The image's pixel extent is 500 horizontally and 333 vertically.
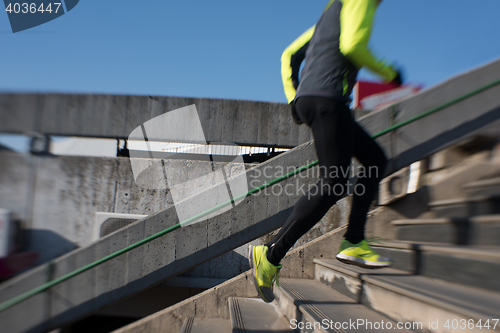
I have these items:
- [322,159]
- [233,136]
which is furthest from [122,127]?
[322,159]

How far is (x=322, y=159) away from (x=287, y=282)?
136 centimetres

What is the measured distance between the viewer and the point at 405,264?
6.77 ft

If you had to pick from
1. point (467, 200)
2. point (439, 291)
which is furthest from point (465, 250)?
point (467, 200)

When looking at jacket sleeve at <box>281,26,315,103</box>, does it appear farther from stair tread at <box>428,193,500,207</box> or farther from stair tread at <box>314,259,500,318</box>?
stair tread at <box>428,193,500,207</box>

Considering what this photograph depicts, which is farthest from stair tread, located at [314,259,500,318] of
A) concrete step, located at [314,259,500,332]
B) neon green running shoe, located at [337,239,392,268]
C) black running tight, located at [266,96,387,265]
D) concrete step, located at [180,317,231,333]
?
concrete step, located at [180,317,231,333]

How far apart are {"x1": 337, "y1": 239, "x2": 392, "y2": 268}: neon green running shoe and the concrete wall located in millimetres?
2386

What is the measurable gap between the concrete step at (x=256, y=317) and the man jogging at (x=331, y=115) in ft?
1.05

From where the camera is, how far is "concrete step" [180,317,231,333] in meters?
2.17

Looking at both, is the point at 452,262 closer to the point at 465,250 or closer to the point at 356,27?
the point at 465,250

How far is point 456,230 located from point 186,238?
1987mm

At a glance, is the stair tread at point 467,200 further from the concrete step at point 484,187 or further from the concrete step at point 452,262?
the concrete step at point 452,262

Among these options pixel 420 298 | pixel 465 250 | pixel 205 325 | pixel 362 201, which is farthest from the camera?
pixel 205 325

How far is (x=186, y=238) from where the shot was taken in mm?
2457

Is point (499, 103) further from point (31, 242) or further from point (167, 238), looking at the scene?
point (31, 242)
